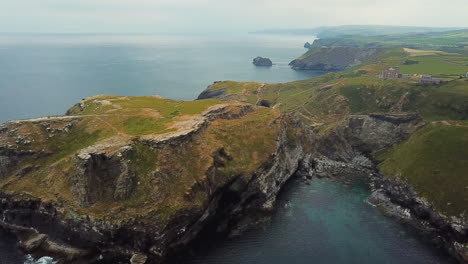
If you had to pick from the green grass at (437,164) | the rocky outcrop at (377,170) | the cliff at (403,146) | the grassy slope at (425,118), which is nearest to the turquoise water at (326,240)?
the rocky outcrop at (377,170)

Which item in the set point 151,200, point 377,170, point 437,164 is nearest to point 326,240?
point 151,200

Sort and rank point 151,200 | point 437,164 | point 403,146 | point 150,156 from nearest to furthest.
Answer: point 151,200 < point 150,156 < point 437,164 < point 403,146

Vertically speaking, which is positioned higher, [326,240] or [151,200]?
[151,200]

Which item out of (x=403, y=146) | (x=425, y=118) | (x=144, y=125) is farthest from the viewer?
(x=425, y=118)

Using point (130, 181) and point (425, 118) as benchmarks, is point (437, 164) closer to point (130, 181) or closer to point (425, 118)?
point (425, 118)

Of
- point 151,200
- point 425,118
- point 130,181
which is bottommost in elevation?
point 151,200

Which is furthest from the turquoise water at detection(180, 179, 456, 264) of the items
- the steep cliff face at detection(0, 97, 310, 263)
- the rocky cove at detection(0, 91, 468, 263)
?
the steep cliff face at detection(0, 97, 310, 263)
